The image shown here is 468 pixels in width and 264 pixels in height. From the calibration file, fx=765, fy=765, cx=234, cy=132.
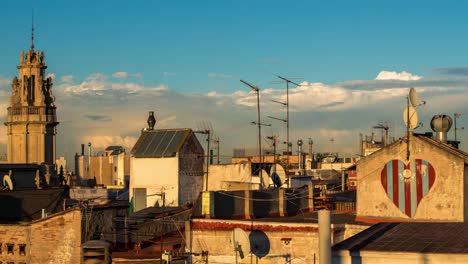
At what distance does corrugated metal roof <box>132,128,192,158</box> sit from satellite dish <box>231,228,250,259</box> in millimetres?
26321

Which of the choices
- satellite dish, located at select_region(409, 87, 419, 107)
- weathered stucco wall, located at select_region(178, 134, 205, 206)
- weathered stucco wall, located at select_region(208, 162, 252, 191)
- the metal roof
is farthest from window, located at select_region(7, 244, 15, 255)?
satellite dish, located at select_region(409, 87, 419, 107)

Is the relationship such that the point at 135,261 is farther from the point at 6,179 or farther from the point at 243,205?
the point at 6,179

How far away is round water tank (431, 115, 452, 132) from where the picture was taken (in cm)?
4022

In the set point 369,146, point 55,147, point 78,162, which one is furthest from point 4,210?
point 78,162

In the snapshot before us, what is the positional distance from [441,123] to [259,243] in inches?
618

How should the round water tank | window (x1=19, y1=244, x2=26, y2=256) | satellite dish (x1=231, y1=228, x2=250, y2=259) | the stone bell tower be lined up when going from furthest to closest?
the stone bell tower
the round water tank
window (x1=19, y1=244, x2=26, y2=256)
satellite dish (x1=231, y1=228, x2=250, y2=259)

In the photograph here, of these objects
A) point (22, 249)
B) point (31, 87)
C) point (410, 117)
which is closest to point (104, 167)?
point (31, 87)

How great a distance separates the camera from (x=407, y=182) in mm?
33031

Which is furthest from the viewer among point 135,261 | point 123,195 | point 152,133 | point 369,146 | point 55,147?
point 55,147

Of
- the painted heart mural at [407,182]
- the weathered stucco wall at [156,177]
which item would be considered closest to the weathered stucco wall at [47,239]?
the painted heart mural at [407,182]

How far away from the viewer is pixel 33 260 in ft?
117

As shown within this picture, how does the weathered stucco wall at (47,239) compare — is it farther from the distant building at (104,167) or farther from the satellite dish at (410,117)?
the distant building at (104,167)

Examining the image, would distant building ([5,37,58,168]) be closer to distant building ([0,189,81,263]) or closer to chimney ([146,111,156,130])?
chimney ([146,111,156,130])

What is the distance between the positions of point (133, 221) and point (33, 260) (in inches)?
194
